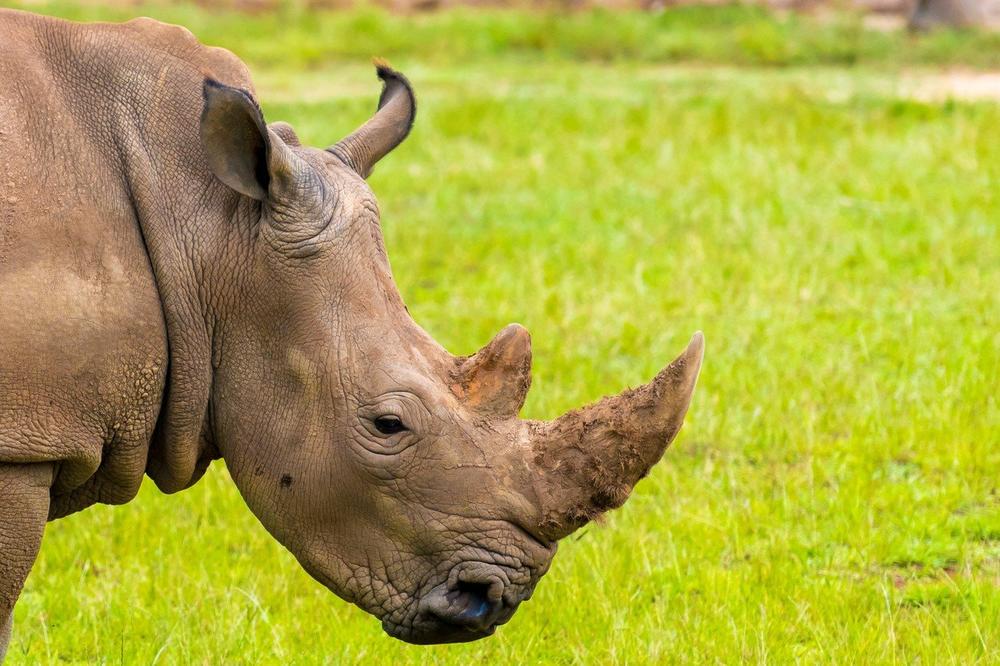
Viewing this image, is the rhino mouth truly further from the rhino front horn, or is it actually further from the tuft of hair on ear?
the tuft of hair on ear

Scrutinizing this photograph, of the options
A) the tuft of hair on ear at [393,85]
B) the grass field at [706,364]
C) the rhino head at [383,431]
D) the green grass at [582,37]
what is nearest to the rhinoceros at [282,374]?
the rhino head at [383,431]

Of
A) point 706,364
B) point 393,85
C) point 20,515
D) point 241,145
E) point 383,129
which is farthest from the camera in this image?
point 706,364

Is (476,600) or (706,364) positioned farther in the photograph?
(706,364)

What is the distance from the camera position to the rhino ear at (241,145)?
3967 millimetres

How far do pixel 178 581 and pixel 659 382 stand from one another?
8.27ft

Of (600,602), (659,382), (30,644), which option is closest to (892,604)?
(600,602)

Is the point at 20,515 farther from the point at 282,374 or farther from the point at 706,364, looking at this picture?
the point at 706,364

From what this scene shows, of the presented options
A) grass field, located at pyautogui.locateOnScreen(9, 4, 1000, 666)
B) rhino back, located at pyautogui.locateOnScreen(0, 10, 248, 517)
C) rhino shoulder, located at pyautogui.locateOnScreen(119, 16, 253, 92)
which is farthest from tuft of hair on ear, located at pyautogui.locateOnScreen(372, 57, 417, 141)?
grass field, located at pyautogui.locateOnScreen(9, 4, 1000, 666)

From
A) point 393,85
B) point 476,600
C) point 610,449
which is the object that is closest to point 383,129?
point 393,85

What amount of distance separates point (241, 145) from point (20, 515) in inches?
40.1

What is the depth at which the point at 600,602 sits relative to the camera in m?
5.64

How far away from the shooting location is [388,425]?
412 cm

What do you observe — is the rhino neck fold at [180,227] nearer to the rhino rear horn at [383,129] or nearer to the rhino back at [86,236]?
the rhino back at [86,236]

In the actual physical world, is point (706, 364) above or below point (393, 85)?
below
